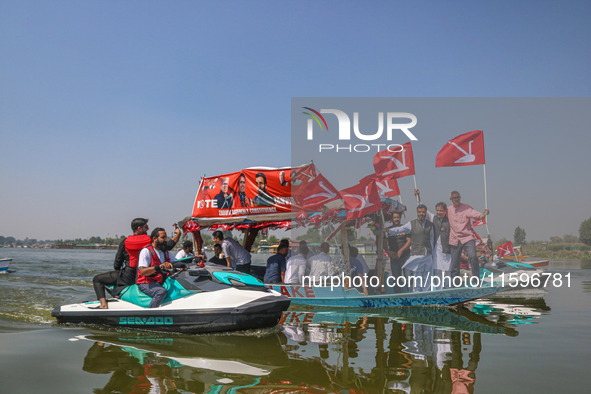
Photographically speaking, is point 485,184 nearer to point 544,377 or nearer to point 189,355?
point 544,377

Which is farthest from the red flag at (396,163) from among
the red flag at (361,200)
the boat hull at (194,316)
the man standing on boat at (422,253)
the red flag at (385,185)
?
the boat hull at (194,316)

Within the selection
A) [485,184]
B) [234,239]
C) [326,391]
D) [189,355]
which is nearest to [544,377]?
[326,391]

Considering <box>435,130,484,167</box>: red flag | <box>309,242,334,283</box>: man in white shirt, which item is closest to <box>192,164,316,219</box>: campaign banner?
<box>309,242,334,283</box>: man in white shirt

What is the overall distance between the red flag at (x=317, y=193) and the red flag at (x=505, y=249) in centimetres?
766

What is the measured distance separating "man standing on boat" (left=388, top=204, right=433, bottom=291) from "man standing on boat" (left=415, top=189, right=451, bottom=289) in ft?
0.35

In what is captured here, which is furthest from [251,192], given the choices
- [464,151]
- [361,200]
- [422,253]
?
[464,151]

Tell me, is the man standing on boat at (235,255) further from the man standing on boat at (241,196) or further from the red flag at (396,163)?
the red flag at (396,163)

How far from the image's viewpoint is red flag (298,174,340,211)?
11469 millimetres

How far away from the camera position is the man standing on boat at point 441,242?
10.9 m

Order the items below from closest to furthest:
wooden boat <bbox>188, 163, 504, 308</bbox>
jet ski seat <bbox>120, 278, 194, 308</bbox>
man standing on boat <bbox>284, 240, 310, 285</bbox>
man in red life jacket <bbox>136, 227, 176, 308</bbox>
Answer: man in red life jacket <bbox>136, 227, 176, 308</bbox> < jet ski seat <bbox>120, 278, 194, 308</bbox> < wooden boat <bbox>188, 163, 504, 308</bbox> < man standing on boat <bbox>284, 240, 310, 285</bbox>

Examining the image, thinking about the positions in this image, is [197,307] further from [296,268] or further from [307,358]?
[296,268]

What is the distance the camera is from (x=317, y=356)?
6277 millimetres

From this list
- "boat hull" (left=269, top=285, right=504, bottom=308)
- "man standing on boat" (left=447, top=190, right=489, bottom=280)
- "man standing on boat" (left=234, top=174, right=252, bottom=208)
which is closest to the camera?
"boat hull" (left=269, top=285, right=504, bottom=308)

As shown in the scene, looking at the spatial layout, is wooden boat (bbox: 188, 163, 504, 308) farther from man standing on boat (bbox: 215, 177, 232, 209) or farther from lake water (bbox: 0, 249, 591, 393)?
lake water (bbox: 0, 249, 591, 393)
